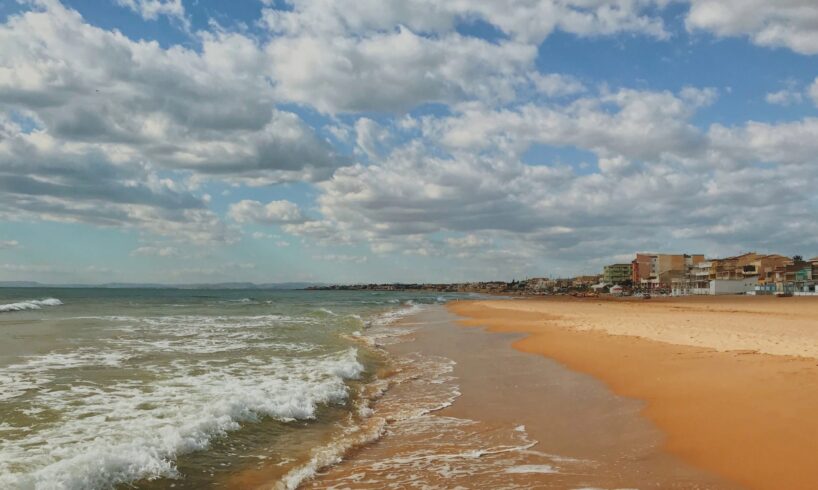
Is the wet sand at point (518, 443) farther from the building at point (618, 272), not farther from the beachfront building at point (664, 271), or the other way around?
the building at point (618, 272)

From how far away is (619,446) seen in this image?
7.77 m

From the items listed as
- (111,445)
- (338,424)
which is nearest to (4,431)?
(111,445)

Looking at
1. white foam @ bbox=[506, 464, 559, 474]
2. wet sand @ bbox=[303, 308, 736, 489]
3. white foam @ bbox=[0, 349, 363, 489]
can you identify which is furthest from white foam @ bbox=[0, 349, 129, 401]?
white foam @ bbox=[506, 464, 559, 474]

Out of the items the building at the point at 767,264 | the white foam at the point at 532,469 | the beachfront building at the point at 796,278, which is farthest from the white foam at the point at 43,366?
the building at the point at 767,264

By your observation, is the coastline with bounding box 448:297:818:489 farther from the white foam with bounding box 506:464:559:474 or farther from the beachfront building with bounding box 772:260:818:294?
the beachfront building with bounding box 772:260:818:294

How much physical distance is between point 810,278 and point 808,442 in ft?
360

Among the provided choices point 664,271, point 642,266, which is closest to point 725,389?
point 664,271

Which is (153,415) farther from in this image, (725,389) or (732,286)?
(732,286)

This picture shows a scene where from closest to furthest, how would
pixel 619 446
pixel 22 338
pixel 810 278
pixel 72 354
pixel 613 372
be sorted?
pixel 619 446
pixel 613 372
pixel 72 354
pixel 22 338
pixel 810 278

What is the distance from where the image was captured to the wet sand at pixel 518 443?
661 centimetres

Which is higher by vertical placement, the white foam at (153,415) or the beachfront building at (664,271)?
the beachfront building at (664,271)

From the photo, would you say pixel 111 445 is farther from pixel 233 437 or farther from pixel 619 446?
pixel 619 446

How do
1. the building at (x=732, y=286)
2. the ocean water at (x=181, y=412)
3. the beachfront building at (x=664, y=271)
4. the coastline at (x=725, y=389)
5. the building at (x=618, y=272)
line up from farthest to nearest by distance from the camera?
the building at (x=618, y=272)
the beachfront building at (x=664, y=271)
the building at (x=732, y=286)
the ocean water at (x=181, y=412)
the coastline at (x=725, y=389)

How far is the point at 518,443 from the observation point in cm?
818
